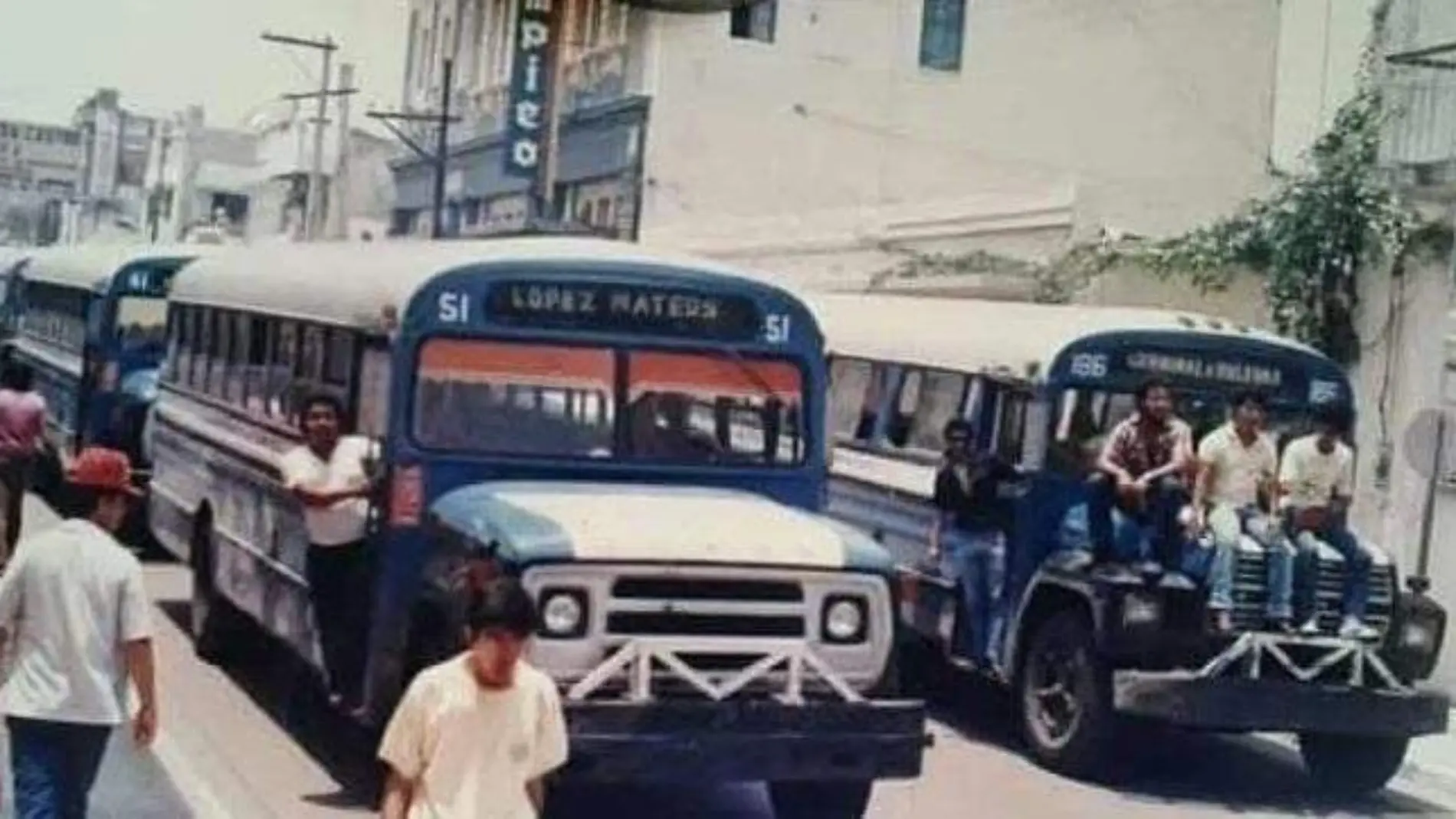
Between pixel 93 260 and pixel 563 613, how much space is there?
1472 cm

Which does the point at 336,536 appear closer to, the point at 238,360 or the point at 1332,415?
the point at 238,360

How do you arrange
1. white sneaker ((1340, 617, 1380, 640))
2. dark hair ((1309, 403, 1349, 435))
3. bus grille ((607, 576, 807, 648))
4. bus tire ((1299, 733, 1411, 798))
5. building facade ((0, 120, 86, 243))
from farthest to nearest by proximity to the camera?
building facade ((0, 120, 86, 243)) → dark hair ((1309, 403, 1349, 435)) → bus tire ((1299, 733, 1411, 798)) → white sneaker ((1340, 617, 1380, 640)) → bus grille ((607, 576, 807, 648))

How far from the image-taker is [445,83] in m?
43.1

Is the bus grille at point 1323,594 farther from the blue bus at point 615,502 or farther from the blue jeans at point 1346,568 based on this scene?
the blue bus at point 615,502

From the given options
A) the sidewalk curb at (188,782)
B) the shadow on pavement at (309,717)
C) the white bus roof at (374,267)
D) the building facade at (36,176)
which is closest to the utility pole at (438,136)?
the shadow on pavement at (309,717)

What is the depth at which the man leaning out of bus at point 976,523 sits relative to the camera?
11812mm

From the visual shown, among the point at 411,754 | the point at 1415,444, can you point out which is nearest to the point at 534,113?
the point at 1415,444

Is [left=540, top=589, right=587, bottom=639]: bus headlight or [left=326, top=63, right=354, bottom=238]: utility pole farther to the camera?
[left=326, top=63, right=354, bottom=238]: utility pole

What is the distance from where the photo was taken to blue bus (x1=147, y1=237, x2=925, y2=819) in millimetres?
7824

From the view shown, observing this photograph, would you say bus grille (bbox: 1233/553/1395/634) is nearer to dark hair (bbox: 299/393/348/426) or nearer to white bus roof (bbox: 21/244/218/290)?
dark hair (bbox: 299/393/348/426)

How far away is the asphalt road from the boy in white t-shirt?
375 cm

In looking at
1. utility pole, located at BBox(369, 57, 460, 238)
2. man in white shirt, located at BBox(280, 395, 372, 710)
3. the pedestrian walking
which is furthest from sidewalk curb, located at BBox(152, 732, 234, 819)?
utility pole, located at BBox(369, 57, 460, 238)

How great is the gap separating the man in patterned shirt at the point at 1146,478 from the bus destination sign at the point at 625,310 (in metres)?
2.66

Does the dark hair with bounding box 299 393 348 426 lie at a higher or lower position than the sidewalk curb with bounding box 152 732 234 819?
higher
